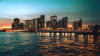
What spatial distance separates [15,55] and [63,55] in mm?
11550

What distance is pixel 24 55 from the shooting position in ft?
94.7

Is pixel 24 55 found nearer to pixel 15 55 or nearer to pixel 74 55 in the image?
pixel 15 55

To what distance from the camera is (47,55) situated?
28.5 meters

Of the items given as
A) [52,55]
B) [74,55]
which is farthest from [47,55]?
[74,55]

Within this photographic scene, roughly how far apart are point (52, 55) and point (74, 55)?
5.21m

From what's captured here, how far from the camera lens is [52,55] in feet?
93.6

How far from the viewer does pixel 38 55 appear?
29.0 metres

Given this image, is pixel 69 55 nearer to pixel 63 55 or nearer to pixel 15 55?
pixel 63 55

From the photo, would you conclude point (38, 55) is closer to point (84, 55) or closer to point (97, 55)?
point (84, 55)

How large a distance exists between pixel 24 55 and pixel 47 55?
549cm

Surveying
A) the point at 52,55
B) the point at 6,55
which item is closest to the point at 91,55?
the point at 52,55

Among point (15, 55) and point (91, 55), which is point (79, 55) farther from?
point (15, 55)

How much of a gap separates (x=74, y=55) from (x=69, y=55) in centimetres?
118

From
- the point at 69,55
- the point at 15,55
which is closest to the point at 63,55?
the point at 69,55
